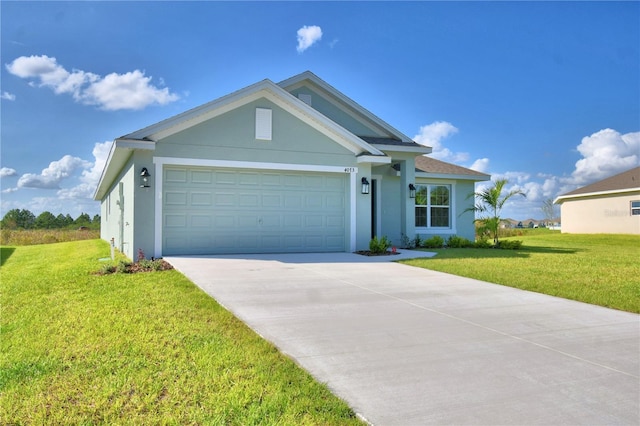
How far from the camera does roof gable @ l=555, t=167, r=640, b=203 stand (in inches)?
981

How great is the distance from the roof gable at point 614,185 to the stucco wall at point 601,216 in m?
0.51

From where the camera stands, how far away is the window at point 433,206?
56.5 ft

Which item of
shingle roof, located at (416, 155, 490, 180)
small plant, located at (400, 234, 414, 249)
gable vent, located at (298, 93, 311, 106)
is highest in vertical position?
gable vent, located at (298, 93, 311, 106)

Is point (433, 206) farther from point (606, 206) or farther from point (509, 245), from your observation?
point (606, 206)

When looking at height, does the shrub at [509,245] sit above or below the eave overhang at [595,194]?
below

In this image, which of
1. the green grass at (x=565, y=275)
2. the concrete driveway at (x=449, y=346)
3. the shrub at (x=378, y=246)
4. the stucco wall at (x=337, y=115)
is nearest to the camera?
the concrete driveway at (x=449, y=346)

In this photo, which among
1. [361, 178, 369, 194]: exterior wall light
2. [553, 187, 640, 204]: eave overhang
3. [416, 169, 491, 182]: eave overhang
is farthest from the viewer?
[553, 187, 640, 204]: eave overhang

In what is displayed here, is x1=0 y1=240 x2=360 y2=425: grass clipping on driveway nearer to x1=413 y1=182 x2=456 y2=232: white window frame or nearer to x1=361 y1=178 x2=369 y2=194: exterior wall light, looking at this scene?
x1=361 y1=178 x2=369 y2=194: exterior wall light

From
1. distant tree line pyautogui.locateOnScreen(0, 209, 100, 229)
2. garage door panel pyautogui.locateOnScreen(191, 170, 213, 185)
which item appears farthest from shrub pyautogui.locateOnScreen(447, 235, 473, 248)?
distant tree line pyautogui.locateOnScreen(0, 209, 100, 229)

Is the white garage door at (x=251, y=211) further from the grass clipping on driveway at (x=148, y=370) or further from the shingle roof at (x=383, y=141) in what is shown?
the grass clipping on driveway at (x=148, y=370)

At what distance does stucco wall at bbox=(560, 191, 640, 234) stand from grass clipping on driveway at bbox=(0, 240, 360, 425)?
2733cm

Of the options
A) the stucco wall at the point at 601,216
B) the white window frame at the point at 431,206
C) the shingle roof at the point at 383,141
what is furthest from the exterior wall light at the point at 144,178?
the stucco wall at the point at 601,216

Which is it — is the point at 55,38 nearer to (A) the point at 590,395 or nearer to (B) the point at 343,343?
(B) the point at 343,343

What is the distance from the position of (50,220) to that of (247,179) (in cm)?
4273
